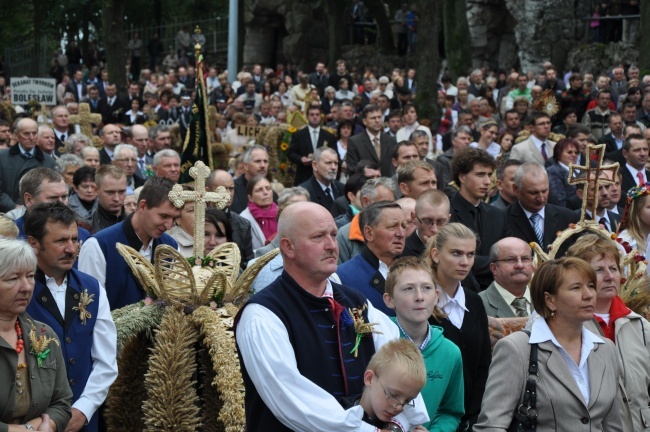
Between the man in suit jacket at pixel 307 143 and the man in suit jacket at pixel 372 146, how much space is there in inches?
39.2

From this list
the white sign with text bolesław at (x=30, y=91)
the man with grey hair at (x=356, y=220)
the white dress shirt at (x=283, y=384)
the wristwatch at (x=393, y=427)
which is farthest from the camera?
the white sign with text bolesław at (x=30, y=91)

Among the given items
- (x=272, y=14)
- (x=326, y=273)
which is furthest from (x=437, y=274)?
(x=272, y=14)

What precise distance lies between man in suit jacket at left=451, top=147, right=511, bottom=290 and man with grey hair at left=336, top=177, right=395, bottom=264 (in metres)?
0.60

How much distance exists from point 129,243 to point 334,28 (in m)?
30.6

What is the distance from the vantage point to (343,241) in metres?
8.92

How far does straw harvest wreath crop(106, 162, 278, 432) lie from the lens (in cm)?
681

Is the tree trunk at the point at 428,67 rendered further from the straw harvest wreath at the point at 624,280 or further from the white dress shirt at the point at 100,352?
the white dress shirt at the point at 100,352

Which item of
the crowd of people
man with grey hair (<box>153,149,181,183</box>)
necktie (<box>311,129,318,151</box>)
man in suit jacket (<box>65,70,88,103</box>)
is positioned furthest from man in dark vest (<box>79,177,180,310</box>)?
man in suit jacket (<box>65,70,88,103</box>)

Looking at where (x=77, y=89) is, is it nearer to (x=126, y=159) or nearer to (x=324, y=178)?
(x=126, y=159)

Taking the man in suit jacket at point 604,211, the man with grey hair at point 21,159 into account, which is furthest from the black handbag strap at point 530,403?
the man with grey hair at point 21,159

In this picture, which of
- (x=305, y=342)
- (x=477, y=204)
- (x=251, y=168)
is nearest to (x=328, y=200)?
(x=251, y=168)

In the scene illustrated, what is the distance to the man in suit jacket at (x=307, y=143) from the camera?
16.6 meters

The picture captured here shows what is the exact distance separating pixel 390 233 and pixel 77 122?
1164cm

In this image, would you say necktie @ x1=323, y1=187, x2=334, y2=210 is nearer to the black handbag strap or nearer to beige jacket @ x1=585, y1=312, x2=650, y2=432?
beige jacket @ x1=585, y1=312, x2=650, y2=432
